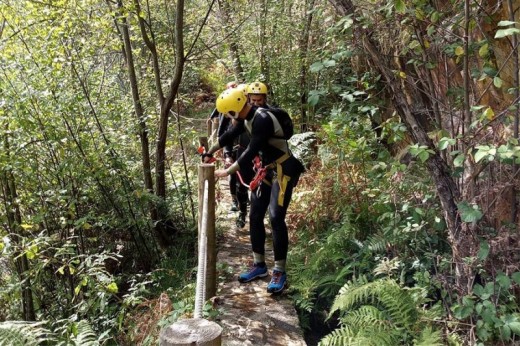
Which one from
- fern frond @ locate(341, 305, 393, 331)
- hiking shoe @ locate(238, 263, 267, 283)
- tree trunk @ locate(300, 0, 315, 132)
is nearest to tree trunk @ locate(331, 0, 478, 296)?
fern frond @ locate(341, 305, 393, 331)

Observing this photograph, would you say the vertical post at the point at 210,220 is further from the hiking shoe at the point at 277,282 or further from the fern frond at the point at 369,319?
the fern frond at the point at 369,319

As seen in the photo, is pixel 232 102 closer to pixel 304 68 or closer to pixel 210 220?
pixel 210 220

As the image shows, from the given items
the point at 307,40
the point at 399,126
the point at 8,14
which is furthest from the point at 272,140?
the point at 307,40

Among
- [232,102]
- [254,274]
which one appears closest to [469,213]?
[232,102]

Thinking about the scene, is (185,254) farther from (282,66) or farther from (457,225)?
(282,66)

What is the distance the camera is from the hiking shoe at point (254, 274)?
5293mm

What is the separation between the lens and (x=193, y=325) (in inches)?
79.5

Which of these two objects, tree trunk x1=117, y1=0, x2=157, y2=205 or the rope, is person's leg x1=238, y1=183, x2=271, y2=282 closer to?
the rope

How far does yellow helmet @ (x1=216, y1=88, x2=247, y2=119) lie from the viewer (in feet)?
15.4

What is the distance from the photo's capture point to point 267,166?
4.96 metres

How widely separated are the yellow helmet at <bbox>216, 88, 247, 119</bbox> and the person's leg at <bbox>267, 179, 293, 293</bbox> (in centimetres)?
92

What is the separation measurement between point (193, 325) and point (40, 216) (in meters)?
4.12

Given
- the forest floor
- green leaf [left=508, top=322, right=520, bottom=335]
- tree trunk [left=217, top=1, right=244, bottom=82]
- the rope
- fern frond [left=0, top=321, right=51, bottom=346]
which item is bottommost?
the forest floor

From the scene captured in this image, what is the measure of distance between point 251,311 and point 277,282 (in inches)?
18.8
